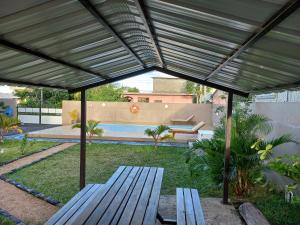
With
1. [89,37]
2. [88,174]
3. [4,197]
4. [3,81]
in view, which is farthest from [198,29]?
[88,174]

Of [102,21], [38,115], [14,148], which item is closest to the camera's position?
[102,21]

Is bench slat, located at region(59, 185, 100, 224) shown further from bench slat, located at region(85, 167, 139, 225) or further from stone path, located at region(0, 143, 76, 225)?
stone path, located at region(0, 143, 76, 225)

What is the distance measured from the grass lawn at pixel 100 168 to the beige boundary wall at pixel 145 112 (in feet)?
32.8

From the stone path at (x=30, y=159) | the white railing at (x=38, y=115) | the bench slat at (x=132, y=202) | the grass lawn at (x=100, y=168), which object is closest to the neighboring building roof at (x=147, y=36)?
the bench slat at (x=132, y=202)

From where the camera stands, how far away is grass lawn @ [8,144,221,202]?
7.49 meters

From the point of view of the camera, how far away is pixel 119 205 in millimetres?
3930

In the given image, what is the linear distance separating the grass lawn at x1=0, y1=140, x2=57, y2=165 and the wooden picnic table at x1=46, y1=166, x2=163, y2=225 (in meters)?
6.67

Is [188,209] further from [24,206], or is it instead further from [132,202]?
[24,206]

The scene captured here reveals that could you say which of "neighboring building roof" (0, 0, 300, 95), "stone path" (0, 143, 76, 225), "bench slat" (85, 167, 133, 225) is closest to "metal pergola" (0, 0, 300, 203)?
"neighboring building roof" (0, 0, 300, 95)

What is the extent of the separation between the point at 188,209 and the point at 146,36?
250 centimetres

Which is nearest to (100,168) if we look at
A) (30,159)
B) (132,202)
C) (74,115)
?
(30,159)

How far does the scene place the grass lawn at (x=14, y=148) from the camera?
11.0 metres

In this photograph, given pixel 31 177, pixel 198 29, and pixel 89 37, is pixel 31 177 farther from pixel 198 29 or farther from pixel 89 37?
pixel 198 29

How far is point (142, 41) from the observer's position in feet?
13.2
